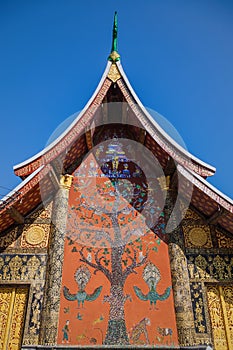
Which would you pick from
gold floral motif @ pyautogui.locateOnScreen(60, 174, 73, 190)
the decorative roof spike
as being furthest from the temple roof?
gold floral motif @ pyautogui.locateOnScreen(60, 174, 73, 190)

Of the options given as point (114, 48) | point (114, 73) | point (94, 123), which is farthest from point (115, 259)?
point (114, 48)

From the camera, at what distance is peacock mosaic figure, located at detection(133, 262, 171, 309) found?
572 centimetres

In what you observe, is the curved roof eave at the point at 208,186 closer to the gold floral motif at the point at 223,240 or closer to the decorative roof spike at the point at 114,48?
the gold floral motif at the point at 223,240

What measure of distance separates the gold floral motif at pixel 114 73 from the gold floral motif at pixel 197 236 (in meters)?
3.65

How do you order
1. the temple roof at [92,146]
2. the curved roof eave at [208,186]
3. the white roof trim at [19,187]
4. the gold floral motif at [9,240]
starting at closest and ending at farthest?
the white roof trim at [19,187]
the curved roof eave at [208,186]
the temple roof at [92,146]
the gold floral motif at [9,240]

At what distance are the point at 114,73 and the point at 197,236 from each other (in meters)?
4.06

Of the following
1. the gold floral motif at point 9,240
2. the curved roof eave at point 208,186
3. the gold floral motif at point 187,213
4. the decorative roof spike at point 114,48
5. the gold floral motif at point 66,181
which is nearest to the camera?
the curved roof eave at point 208,186

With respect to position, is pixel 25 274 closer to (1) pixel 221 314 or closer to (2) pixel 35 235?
(2) pixel 35 235

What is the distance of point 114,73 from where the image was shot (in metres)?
7.05

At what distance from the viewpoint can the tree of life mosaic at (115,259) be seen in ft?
17.8

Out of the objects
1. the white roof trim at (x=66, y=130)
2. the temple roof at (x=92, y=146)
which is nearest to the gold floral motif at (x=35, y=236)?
the temple roof at (x=92, y=146)

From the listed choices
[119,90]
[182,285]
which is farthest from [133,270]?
[119,90]

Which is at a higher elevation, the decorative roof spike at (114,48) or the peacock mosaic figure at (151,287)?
the decorative roof spike at (114,48)

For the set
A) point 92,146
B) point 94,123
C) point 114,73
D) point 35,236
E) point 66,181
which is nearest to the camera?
point 35,236
